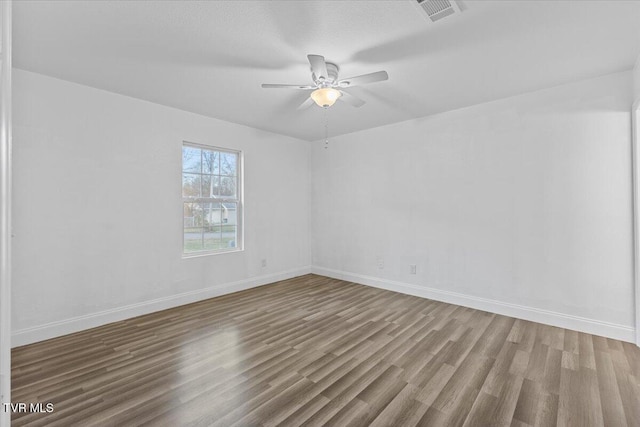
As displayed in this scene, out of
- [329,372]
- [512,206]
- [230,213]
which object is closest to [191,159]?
[230,213]

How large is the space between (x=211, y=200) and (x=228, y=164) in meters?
0.63

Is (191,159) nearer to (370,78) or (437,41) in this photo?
(370,78)

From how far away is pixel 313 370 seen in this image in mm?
2289

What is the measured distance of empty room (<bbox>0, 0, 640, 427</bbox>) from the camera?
76.4 inches

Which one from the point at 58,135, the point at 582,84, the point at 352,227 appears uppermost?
the point at 582,84

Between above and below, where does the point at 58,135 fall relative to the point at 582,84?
below

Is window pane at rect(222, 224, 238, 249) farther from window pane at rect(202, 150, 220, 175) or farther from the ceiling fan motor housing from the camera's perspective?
the ceiling fan motor housing

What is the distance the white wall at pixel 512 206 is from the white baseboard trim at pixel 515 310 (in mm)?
12

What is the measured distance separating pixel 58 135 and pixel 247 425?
3180 mm

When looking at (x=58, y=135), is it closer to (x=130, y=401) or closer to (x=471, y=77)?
(x=130, y=401)

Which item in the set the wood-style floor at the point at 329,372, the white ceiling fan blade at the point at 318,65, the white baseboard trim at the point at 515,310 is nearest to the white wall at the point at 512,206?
the white baseboard trim at the point at 515,310

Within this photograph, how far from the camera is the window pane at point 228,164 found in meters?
4.39

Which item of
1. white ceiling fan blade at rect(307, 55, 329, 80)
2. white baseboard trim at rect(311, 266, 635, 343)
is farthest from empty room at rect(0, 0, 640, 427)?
white ceiling fan blade at rect(307, 55, 329, 80)

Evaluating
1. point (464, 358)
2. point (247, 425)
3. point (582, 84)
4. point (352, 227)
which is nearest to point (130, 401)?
point (247, 425)
